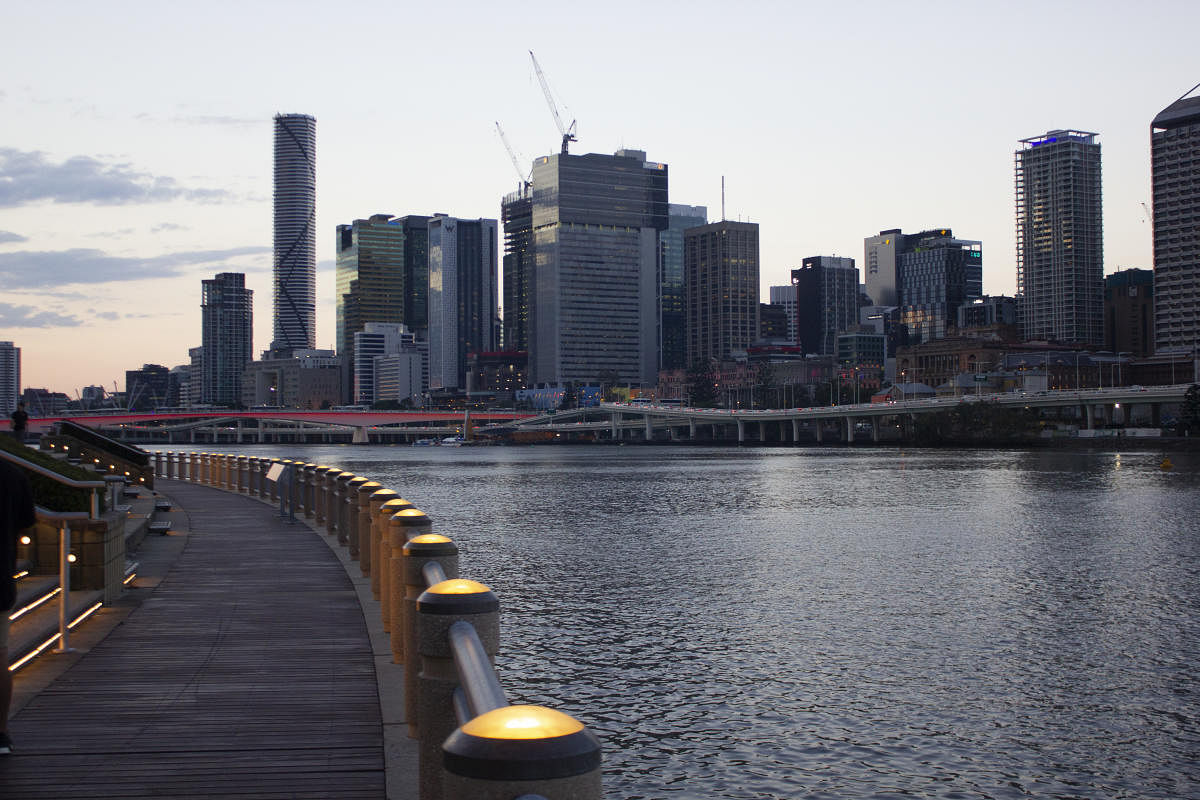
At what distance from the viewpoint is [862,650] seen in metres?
21.5

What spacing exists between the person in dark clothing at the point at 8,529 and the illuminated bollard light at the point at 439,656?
12.1ft

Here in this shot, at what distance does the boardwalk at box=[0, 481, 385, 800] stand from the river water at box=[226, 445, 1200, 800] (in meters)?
4.03

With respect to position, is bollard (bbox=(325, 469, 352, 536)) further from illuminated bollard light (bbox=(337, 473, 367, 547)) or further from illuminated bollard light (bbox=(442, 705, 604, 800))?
illuminated bollard light (bbox=(442, 705, 604, 800))

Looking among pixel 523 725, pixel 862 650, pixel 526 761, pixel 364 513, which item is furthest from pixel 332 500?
pixel 526 761

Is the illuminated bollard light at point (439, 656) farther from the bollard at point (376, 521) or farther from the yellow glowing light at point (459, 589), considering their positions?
the bollard at point (376, 521)

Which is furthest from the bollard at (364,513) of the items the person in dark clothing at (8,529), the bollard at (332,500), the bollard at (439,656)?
the bollard at (439,656)

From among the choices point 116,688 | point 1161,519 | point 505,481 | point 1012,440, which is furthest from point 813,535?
point 1012,440

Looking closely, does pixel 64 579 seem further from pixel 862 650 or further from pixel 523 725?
pixel 862 650

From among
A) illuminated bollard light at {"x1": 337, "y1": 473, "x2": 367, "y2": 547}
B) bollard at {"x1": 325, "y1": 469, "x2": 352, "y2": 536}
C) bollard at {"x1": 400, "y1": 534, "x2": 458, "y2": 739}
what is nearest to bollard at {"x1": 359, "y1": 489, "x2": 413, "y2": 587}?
bollard at {"x1": 400, "y1": 534, "x2": 458, "y2": 739}

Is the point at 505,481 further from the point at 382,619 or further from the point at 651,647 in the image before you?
the point at 382,619

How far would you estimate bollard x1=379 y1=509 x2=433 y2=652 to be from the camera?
1166 centimetres

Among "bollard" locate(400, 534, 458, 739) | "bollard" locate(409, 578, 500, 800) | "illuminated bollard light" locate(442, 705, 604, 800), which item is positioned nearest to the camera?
"illuminated bollard light" locate(442, 705, 604, 800)

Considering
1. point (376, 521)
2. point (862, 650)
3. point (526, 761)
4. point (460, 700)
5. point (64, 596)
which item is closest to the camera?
point (526, 761)

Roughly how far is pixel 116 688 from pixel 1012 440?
180681mm
